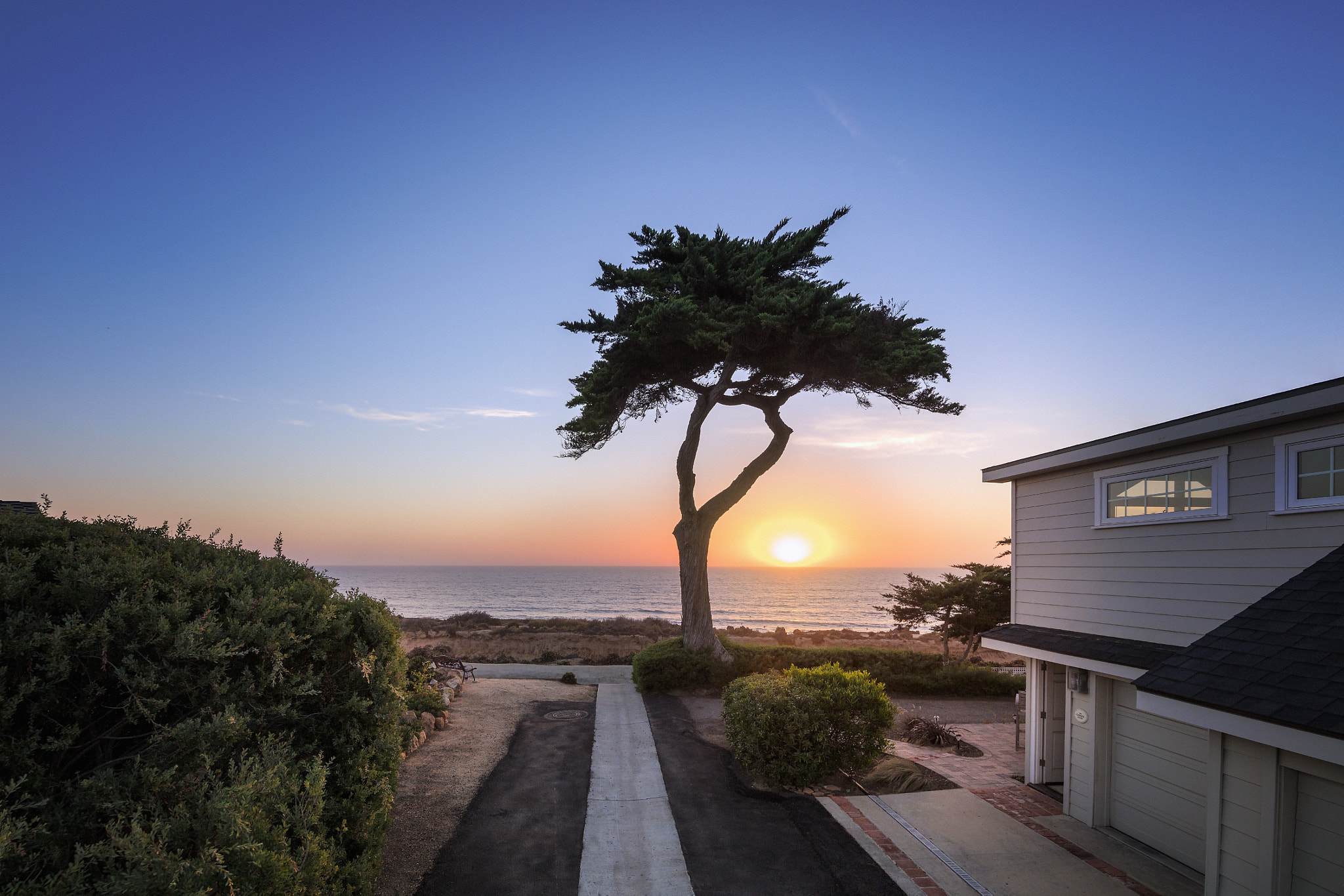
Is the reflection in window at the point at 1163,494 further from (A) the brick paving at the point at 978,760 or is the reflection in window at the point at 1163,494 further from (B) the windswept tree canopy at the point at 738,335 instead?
(B) the windswept tree canopy at the point at 738,335

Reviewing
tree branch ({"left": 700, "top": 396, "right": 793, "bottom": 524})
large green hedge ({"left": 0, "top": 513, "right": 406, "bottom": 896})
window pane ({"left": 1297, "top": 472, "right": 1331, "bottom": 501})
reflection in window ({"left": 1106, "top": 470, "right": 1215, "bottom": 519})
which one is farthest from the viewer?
tree branch ({"left": 700, "top": 396, "right": 793, "bottom": 524})

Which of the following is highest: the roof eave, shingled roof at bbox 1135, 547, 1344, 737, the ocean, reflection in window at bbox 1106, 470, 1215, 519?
the roof eave

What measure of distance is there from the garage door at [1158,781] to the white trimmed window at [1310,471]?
2.85m

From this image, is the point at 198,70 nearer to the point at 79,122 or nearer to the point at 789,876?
the point at 79,122

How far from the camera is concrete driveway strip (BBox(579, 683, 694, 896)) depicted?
6305mm

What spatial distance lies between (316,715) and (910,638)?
49365 millimetres

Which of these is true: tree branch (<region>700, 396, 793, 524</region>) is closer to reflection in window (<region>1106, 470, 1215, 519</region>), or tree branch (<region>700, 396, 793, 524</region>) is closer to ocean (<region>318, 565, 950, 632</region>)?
reflection in window (<region>1106, 470, 1215, 519</region>)

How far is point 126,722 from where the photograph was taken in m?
3.93

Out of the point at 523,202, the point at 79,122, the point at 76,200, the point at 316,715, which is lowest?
the point at 316,715

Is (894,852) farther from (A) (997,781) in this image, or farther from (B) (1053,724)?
(B) (1053,724)

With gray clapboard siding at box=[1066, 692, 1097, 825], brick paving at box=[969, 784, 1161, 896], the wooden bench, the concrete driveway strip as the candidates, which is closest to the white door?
brick paving at box=[969, 784, 1161, 896]

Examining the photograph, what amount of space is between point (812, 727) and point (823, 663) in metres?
8.38

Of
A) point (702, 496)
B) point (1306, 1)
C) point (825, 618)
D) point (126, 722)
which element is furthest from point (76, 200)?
point (825, 618)

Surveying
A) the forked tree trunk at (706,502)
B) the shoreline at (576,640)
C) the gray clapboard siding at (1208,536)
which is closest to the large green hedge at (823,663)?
the forked tree trunk at (706,502)
